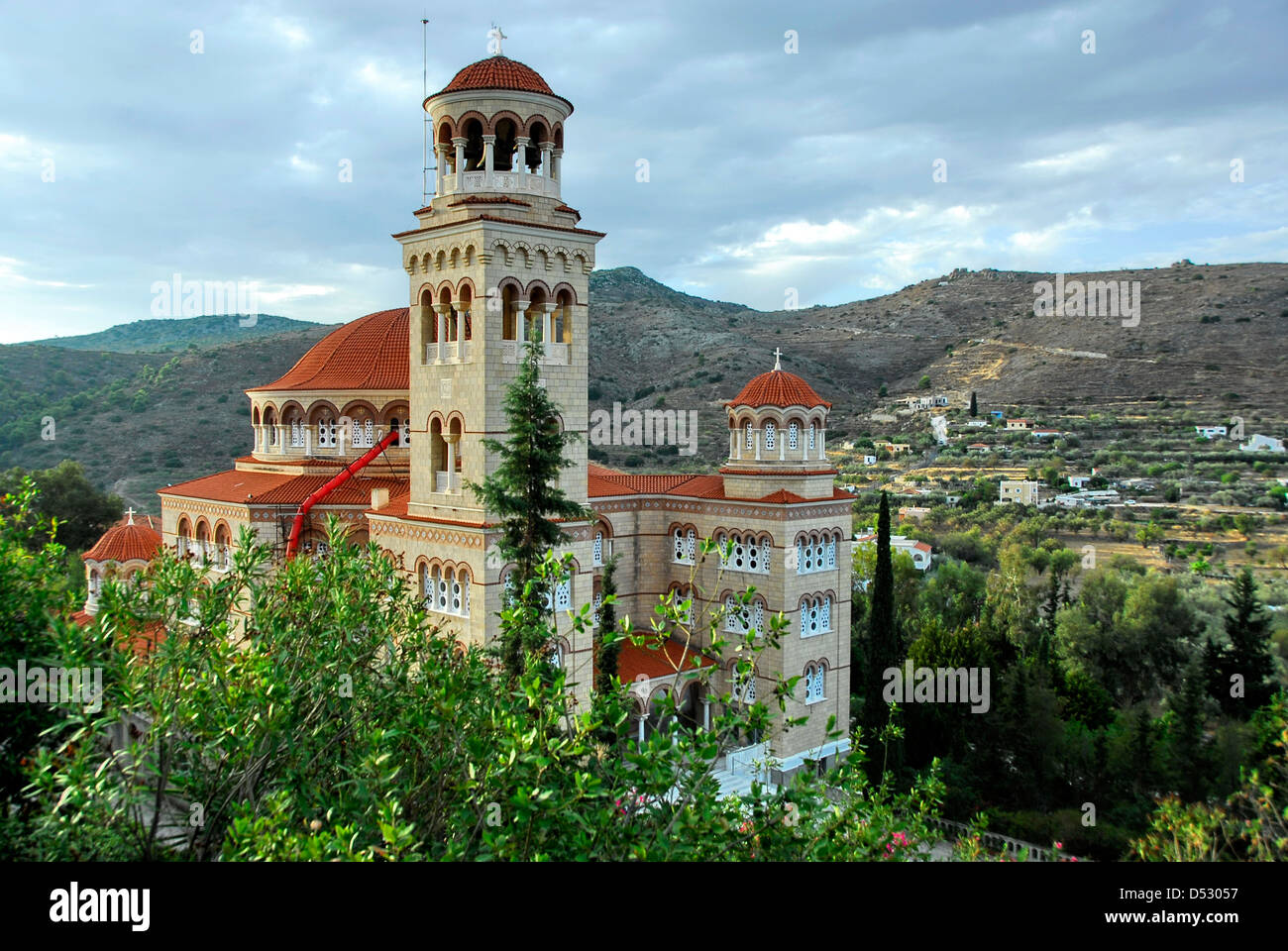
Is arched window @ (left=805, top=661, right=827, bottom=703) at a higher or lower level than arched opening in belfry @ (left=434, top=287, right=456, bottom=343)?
lower

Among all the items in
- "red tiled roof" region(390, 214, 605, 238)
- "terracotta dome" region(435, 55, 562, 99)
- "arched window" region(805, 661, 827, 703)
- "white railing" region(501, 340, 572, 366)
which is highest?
"terracotta dome" region(435, 55, 562, 99)

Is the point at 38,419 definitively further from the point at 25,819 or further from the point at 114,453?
the point at 25,819

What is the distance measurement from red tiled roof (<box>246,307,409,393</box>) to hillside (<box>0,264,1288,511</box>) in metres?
30.8

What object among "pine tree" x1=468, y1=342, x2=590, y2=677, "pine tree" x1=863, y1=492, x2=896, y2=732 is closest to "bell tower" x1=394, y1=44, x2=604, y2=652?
"pine tree" x1=468, y1=342, x2=590, y2=677

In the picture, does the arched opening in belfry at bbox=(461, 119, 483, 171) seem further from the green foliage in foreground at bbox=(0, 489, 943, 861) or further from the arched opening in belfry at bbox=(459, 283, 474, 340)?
the green foliage in foreground at bbox=(0, 489, 943, 861)

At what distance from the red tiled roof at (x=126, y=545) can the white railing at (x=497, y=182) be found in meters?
17.2

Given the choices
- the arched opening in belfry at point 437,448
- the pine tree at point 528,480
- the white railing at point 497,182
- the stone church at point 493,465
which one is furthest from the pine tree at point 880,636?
the white railing at point 497,182

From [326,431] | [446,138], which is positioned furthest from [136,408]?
[446,138]

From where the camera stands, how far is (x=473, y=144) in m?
22.0

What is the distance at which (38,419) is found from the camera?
6588 cm

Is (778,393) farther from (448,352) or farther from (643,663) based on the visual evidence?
(448,352)

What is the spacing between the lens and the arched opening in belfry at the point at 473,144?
2152 centimetres

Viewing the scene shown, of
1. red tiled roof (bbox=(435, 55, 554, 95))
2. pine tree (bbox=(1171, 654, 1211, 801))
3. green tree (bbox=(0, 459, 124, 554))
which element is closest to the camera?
red tiled roof (bbox=(435, 55, 554, 95))

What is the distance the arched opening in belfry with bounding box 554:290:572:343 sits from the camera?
72.9 feet
